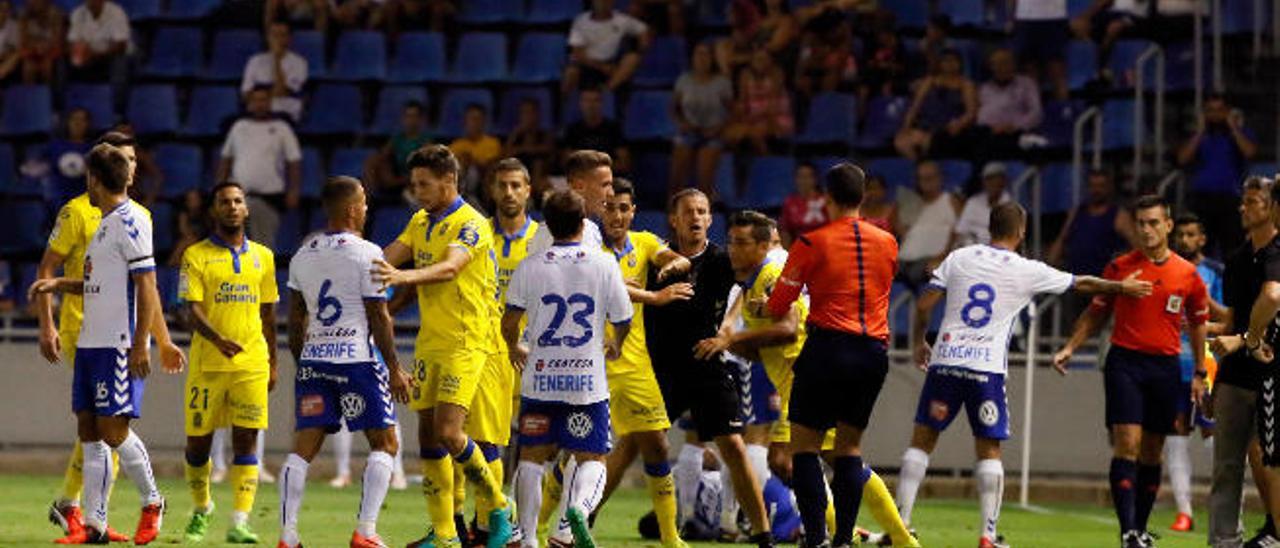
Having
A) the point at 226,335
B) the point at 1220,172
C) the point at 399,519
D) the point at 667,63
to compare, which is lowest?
the point at 399,519

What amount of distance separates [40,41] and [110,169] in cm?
1393

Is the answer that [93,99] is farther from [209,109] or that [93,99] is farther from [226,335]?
[226,335]

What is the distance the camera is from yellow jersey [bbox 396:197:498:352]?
557 inches

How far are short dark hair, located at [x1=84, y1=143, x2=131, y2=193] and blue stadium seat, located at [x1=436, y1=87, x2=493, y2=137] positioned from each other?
40.1 feet

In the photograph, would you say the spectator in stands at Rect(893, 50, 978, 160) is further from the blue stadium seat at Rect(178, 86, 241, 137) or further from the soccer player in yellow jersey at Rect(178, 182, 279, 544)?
the soccer player in yellow jersey at Rect(178, 182, 279, 544)

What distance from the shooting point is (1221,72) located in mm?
25859

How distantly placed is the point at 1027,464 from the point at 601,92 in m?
6.61

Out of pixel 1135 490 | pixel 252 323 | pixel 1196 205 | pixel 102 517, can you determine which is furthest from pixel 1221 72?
pixel 102 517

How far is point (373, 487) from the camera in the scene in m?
14.1

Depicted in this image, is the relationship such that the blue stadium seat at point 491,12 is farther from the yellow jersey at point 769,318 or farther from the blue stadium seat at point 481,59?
the yellow jersey at point 769,318

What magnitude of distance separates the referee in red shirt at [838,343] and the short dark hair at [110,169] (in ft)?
12.1

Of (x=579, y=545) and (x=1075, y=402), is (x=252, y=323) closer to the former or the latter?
(x=579, y=545)

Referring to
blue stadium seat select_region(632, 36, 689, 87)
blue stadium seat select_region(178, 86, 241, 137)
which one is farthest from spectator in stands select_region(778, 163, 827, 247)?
Result: blue stadium seat select_region(178, 86, 241, 137)

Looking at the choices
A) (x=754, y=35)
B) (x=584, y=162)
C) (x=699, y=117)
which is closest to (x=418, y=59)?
(x=699, y=117)
